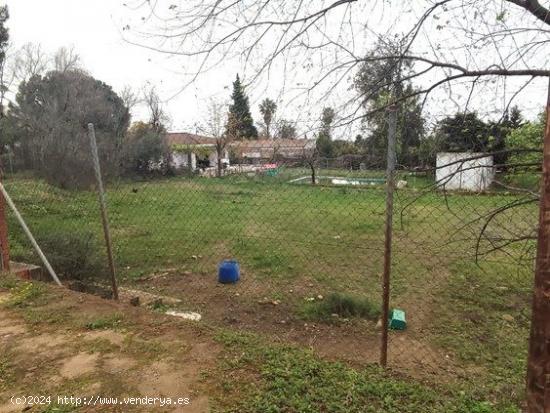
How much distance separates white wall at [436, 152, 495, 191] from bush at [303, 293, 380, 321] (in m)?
2.26

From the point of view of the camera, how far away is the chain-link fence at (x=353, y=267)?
306cm

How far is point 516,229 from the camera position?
3.01 m

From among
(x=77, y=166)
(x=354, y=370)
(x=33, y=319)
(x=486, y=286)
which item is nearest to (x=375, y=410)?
(x=354, y=370)

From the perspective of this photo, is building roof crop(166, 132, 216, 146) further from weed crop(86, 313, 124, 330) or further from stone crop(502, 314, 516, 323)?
weed crop(86, 313, 124, 330)

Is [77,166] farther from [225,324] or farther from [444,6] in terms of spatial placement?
[444,6]

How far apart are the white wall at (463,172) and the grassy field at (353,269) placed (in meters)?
0.11

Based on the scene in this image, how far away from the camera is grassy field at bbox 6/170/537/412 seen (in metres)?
3.39

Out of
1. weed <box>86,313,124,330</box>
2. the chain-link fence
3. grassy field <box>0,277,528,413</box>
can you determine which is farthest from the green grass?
weed <box>86,313,124,330</box>

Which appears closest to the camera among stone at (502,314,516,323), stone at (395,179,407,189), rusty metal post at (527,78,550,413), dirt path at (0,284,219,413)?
rusty metal post at (527,78,550,413)

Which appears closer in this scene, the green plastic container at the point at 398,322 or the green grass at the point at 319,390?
the green grass at the point at 319,390

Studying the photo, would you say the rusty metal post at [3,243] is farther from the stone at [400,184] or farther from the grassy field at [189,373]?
the stone at [400,184]

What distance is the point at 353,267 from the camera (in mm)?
6660

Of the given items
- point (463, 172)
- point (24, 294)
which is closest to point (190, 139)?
point (24, 294)

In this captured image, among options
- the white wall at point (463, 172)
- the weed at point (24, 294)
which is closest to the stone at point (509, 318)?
the white wall at point (463, 172)
